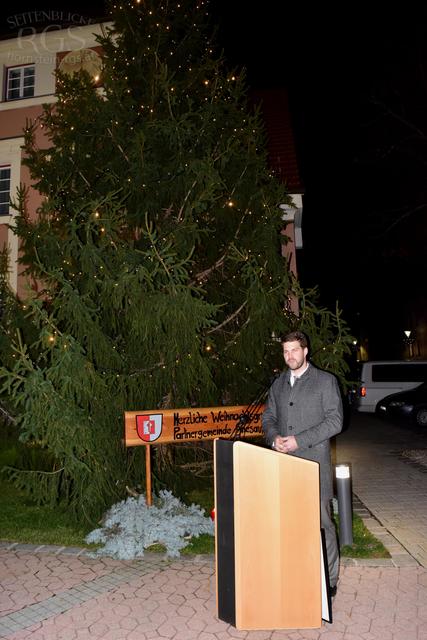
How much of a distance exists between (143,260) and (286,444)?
2.85 meters

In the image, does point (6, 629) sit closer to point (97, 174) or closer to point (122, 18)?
point (97, 174)

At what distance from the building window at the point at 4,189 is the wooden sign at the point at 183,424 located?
9.81 metres

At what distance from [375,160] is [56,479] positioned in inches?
634

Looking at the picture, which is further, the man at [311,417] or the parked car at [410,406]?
the parked car at [410,406]

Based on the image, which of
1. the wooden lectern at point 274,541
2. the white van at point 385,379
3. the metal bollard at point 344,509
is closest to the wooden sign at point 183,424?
the metal bollard at point 344,509

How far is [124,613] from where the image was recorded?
12.1ft

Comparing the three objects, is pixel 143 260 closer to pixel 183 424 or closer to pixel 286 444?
pixel 183 424

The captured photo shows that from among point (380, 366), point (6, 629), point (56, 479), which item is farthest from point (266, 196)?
point (380, 366)

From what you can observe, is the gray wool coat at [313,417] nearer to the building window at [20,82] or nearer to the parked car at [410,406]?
the parked car at [410,406]

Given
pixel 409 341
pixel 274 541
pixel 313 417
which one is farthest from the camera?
pixel 409 341

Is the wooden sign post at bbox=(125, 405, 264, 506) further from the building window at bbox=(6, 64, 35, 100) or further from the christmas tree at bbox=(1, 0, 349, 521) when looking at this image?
the building window at bbox=(6, 64, 35, 100)

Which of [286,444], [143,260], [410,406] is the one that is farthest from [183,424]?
[410,406]

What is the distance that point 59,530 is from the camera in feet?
18.5

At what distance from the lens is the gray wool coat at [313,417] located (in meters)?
3.60
